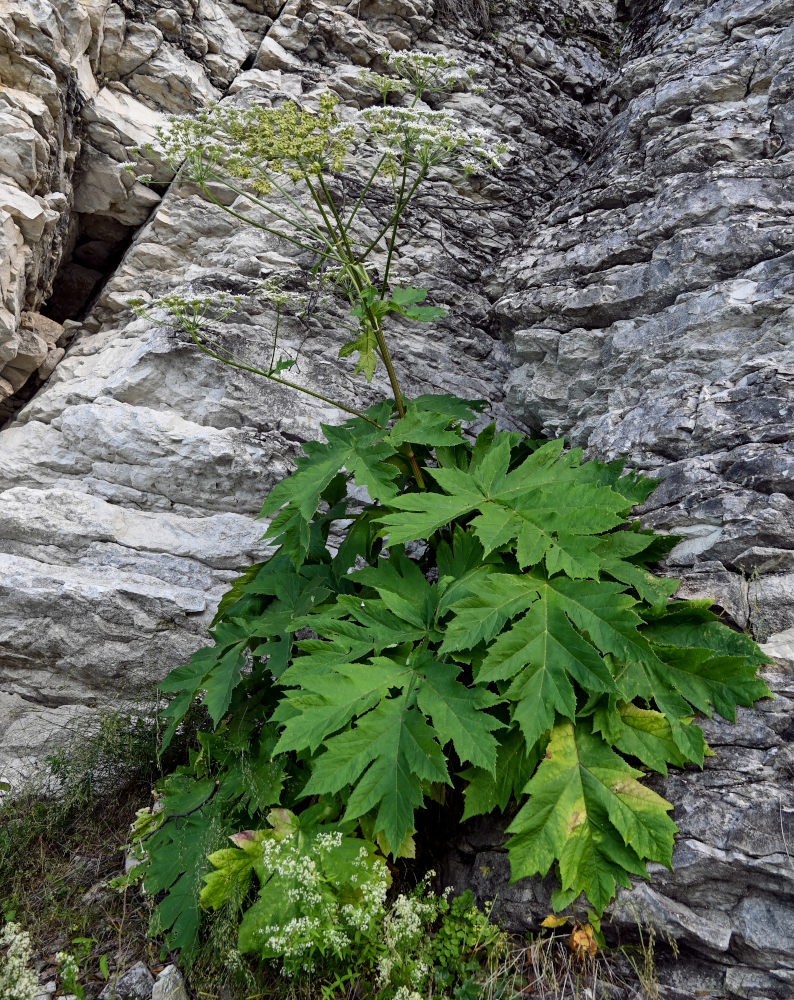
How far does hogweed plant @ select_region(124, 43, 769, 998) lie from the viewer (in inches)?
84.6

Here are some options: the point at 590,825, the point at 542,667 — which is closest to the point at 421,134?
the point at 542,667

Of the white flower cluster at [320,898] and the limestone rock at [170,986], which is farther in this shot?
the limestone rock at [170,986]

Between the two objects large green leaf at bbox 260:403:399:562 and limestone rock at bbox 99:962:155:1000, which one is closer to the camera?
limestone rock at bbox 99:962:155:1000

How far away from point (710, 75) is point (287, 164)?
123 inches

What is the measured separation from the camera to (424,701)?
2.28m

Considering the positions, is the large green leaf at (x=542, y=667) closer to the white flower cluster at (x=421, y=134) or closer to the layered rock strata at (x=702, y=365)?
the layered rock strata at (x=702, y=365)

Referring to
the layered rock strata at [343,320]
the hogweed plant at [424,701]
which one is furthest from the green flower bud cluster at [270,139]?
the layered rock strata at [343,320]

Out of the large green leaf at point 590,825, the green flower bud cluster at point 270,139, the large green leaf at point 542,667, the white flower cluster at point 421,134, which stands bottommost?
the large green leaf at point 590,825

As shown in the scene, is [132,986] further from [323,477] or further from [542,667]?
[323,477]

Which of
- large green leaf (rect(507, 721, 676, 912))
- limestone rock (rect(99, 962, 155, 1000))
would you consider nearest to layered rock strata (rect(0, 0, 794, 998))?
large green leaf (rect(507, 721, 676, 912))

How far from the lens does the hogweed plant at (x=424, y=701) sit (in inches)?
84.6

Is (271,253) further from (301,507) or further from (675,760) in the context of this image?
(675,760)

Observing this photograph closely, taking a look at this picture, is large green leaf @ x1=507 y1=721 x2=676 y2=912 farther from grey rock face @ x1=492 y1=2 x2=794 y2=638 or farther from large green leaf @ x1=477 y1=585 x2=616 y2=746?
grey rock face @ x1=492 y1=2 x2=794 y2=638


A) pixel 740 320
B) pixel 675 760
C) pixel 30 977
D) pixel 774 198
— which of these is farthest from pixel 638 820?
pixel 774 198
